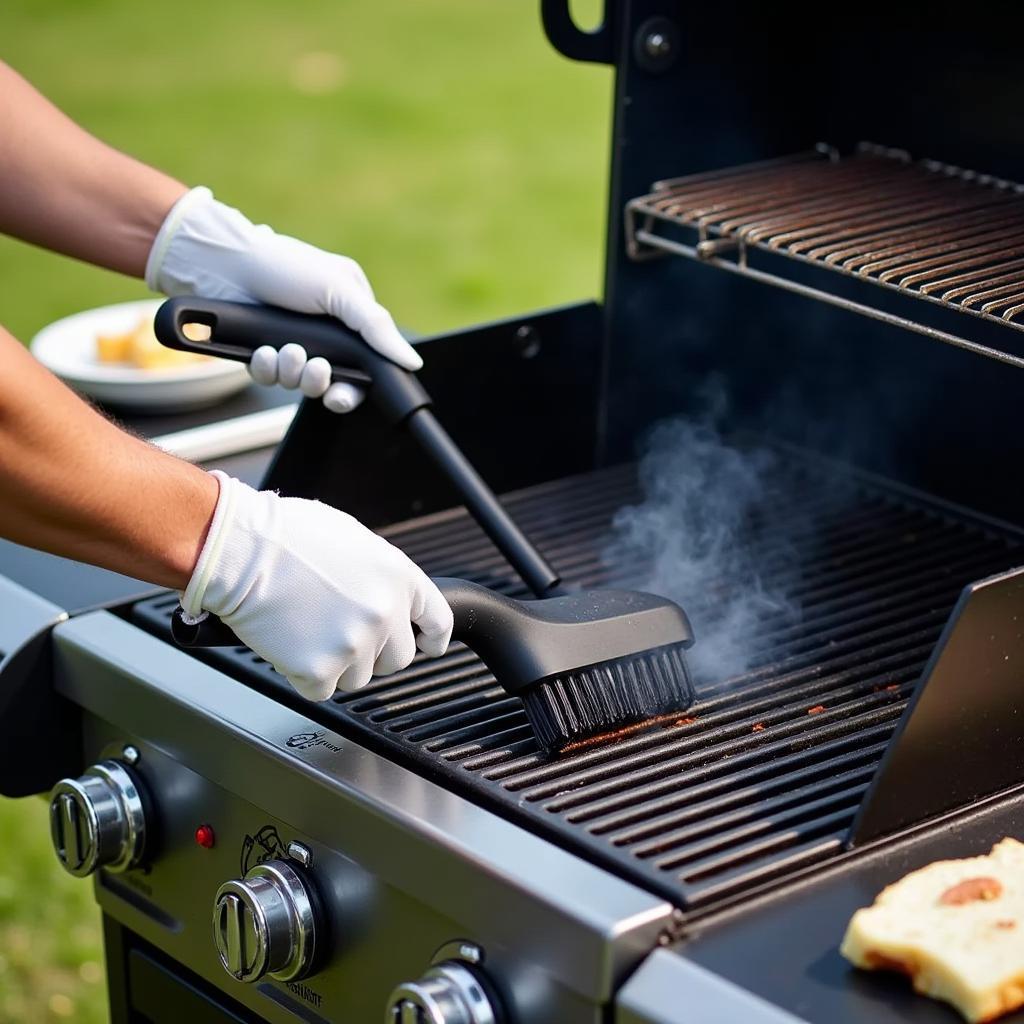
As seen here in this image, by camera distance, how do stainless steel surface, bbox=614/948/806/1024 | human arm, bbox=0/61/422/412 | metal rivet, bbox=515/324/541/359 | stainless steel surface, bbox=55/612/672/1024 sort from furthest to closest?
metal rivet, bbox=515/324/541/359, human arm, bbox=0/61/422/412, stainless steel surface, bbox=55/612/672/1024, stainless steel surface, bbox=614/948/806/1024

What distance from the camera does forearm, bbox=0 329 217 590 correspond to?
1326 millimetres

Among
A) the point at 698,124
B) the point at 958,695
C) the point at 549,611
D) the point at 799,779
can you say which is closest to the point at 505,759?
the point at 549,611

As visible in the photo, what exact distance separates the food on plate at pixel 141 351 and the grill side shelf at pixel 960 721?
4.23 ft

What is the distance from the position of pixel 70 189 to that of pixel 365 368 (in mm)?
457

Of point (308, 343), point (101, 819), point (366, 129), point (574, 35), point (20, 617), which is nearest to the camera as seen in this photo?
point (101, 819)

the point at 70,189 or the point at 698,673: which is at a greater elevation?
the point at 70,189

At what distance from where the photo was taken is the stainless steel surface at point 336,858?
1.24 meters

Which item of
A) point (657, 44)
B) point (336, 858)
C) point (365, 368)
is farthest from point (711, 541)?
point (336, 858)

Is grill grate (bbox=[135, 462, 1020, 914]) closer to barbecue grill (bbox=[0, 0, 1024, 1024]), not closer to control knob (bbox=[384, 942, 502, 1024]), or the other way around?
barbecue grill (bbox=[0, 0, 1024, 1024])

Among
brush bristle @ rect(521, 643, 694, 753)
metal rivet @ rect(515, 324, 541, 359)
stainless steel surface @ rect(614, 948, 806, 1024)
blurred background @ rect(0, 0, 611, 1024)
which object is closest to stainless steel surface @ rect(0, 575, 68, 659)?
brush bristle @ rect(521, 643, 694, 753)

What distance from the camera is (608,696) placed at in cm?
153

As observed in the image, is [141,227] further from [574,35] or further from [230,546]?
[230,546]

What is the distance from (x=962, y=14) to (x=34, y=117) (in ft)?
3.55

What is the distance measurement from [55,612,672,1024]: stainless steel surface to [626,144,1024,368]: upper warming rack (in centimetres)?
67
